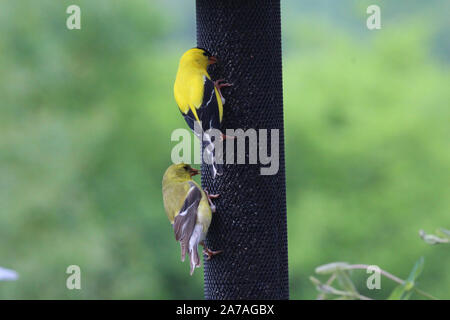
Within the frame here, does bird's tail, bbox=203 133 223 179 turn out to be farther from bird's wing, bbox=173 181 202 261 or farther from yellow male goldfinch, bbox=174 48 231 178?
bird's wing, bbox=173 181 202 261

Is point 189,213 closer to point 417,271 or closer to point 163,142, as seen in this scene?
point 417,271

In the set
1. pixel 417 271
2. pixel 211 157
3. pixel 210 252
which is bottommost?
pixel 210 252

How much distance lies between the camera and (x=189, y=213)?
163 inches

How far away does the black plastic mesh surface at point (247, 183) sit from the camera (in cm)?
429

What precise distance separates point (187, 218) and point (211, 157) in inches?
15.0

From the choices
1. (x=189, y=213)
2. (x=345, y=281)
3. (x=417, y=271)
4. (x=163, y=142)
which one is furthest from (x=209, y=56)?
(x=163, y=142)

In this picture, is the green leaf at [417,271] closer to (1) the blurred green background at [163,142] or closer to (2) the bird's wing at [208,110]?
(2) the bird's wing at [208,110]

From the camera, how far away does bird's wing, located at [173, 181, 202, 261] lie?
13.6ft

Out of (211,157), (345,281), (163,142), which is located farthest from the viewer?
(163,142)

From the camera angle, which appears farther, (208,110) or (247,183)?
(247,183)

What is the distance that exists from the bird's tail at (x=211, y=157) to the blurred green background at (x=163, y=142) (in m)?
6.55

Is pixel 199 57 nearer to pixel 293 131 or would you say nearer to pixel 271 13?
pixel 271 13

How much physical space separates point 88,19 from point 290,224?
4.54 meters

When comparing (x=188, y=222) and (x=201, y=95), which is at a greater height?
(x=201, y=95)
